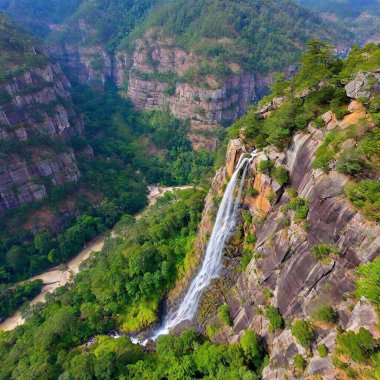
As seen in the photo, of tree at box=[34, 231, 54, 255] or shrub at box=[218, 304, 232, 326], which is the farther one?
tree at box=[34, 231, 54, 255]

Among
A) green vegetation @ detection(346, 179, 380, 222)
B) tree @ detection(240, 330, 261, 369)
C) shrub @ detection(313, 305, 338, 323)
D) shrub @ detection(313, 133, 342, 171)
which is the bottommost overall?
tree @ detection(240, 330, 261, 369)

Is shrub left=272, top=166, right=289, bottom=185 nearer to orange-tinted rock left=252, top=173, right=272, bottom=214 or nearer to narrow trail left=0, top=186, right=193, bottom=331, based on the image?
orange-tinted rock left=252, top=173, right=272, bottom=214

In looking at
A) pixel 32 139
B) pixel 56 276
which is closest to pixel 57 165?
pixel 32 139

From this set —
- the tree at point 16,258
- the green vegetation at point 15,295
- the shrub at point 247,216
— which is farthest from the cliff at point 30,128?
the shrub at point 247,216

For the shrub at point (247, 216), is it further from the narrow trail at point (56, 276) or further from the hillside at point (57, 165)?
the hillside at point (57, 165)

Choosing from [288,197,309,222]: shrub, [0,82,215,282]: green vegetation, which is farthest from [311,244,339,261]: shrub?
[0,82,215,282]: green vegetation
